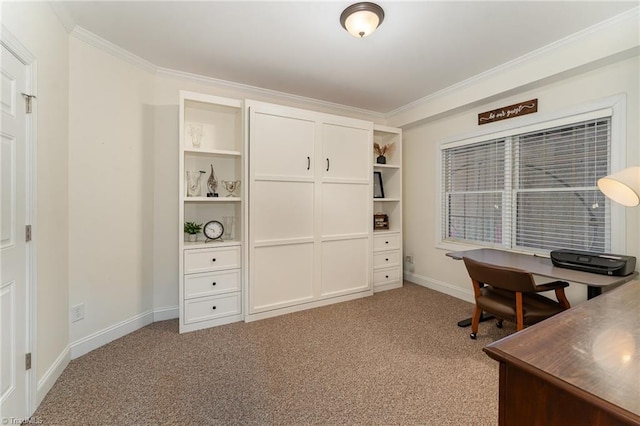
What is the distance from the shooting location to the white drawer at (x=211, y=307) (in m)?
2.69

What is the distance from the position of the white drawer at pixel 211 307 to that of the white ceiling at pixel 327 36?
236cm

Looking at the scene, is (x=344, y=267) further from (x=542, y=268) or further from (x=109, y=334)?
(x=109, y=334)

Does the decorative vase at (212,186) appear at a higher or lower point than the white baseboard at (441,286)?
higher

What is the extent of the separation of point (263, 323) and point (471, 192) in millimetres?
2919

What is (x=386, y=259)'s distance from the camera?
390cm

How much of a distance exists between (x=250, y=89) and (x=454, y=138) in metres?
2.62

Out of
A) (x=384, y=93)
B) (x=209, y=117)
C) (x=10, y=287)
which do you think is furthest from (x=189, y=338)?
(x=384, y=93)

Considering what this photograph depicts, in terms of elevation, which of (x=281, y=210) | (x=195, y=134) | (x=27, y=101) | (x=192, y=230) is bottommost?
(x=192, y=230)

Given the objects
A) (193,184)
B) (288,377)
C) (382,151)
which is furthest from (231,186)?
(382,151)

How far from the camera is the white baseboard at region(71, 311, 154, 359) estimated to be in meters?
2.24

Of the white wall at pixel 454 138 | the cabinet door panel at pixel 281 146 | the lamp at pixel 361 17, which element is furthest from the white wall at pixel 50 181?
the white wall at pixel 454 138

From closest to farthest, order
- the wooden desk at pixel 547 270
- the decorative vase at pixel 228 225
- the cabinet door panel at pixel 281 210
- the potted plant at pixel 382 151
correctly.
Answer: the wooden desk at pixel 547 270 → the cabinet door panel at pixel 281 210 → the decorative vase at pixel 228 225 → the potted plant at pixel 382 151

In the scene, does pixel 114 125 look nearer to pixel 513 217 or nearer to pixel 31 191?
pixel 31 191

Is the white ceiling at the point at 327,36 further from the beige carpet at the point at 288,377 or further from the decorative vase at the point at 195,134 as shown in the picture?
the beige carpet at the point at 288,377
